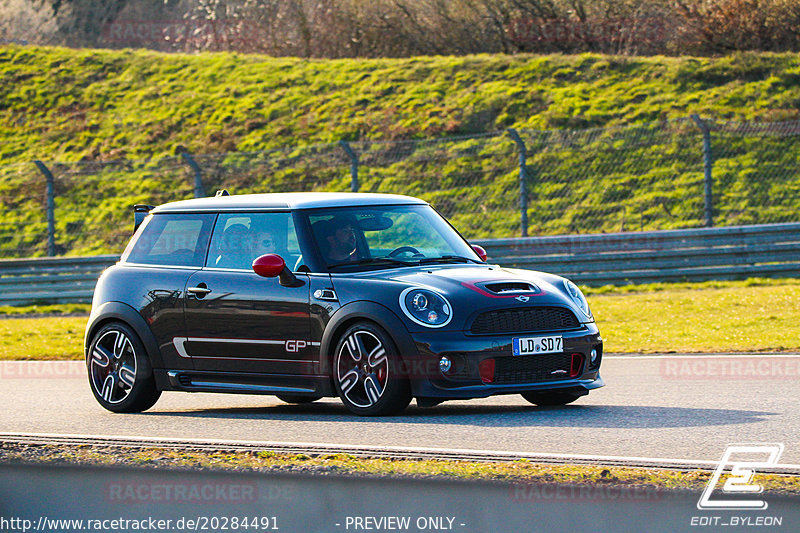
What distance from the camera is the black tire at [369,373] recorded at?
8242mm

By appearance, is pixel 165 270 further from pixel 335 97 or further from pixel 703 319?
pixel 335 97

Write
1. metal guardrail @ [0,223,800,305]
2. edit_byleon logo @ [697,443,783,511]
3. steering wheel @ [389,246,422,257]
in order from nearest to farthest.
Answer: edit_byleon logo @ [697,443,783,511] → steering wheel @ [389,246,422,257] → metal guardrail @ [0,223,800,305]

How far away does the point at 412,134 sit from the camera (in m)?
31.3

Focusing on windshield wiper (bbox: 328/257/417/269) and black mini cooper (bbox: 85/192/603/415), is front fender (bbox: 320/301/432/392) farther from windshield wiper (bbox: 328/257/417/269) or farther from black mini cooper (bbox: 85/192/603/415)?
windshield wiper (bbox: 328/257/417/269)

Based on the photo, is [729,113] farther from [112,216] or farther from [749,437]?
[749,437]

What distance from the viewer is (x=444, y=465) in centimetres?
611

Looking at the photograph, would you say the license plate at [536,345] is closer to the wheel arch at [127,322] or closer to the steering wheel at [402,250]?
the steering wheel at [402,250]

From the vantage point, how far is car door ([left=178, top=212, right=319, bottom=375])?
347 inches

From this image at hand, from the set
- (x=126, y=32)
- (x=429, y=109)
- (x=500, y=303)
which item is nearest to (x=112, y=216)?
(x=429, y=109)

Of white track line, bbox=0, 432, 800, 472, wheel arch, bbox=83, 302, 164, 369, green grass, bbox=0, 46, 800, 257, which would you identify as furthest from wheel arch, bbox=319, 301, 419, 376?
green grass, bbox=0, 46, 800, 257

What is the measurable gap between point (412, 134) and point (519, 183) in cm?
710

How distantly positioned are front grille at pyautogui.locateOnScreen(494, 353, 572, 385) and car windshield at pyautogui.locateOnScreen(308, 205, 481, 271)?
3.82 feet

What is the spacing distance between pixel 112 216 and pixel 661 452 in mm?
24353

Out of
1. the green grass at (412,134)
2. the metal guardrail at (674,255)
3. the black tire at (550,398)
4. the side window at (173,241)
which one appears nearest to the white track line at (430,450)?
the side window at (173,241)
